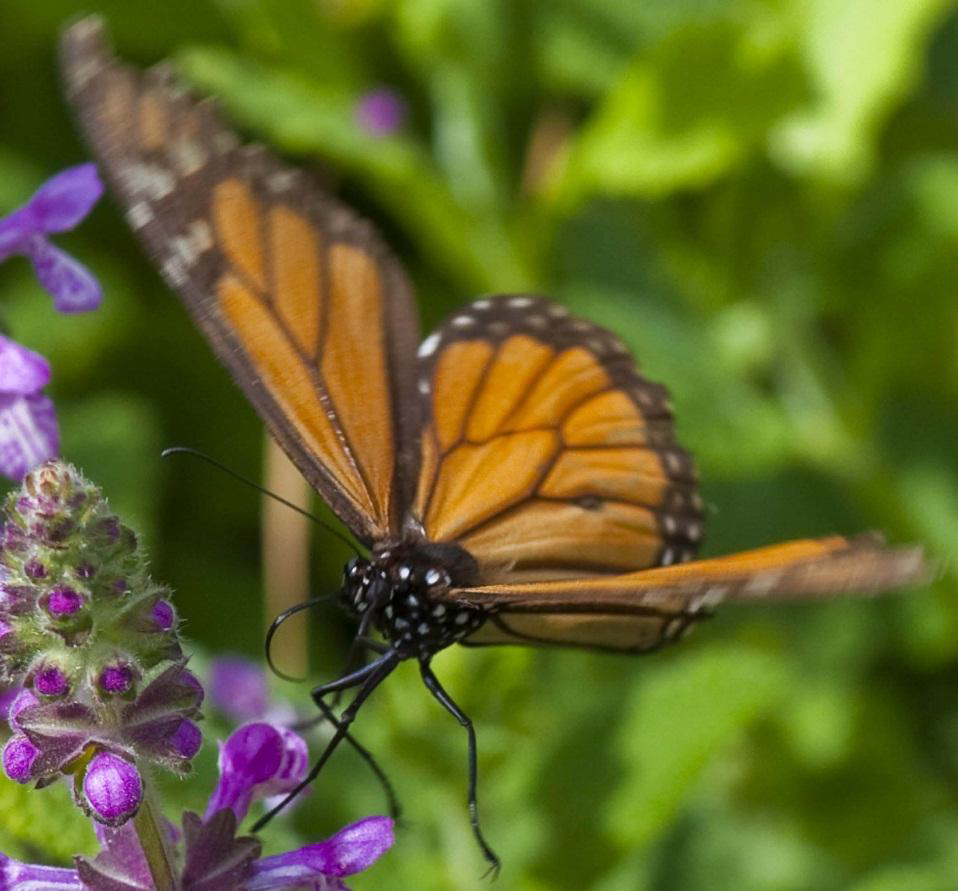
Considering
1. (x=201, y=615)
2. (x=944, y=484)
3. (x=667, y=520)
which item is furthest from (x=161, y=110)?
(x=944, y=484)

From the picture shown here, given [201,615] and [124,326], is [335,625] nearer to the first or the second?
[201,615]

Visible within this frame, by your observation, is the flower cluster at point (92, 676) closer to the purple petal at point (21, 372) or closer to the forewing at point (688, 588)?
the purple petal at point (21, 372)

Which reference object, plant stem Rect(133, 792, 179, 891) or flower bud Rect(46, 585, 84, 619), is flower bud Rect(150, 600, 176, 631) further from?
plant stem Rect(133, 792, 179, 891)

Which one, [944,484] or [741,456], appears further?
[944,484]

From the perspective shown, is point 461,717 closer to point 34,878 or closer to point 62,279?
point 34,878

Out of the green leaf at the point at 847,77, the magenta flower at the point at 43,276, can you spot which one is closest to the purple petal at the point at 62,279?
the magenta flower at the point at 43,276

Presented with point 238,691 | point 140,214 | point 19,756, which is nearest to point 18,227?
point 140,214

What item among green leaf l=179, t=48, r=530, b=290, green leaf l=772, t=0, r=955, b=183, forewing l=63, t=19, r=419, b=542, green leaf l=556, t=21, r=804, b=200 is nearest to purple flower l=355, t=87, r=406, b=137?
green leaf l=179, t=48, r=530, b=290

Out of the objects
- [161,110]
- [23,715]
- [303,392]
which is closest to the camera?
[23,715]
